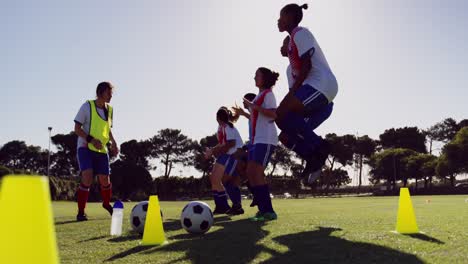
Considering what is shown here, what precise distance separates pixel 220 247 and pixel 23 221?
252 cm

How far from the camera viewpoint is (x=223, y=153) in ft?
29.2

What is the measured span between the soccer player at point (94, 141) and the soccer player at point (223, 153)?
217 cm

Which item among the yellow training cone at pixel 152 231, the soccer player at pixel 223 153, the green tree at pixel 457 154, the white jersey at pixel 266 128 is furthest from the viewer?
the green tree at pixel 457 154

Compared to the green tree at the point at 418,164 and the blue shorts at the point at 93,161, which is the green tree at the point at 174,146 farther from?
the blue shorts at the point at 93,161

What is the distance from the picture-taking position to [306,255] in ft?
10.3

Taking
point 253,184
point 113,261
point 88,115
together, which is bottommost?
point 113,261

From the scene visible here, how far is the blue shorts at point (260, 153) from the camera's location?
253 inches

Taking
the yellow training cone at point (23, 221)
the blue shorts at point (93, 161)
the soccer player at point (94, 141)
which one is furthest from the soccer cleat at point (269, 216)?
the yellow training cone at point (23, 221)

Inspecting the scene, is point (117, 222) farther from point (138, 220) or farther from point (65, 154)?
point (65, 154)

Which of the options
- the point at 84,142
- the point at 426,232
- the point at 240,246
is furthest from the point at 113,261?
the point at 84,142

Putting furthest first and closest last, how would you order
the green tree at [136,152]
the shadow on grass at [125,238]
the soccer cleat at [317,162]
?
the green tree at [136,152]
the soccer cleat at [317,162]
the shadow on grass at [125,238]

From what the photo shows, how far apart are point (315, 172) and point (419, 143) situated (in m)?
98.8

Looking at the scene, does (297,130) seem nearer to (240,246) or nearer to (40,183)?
A: (240,246)

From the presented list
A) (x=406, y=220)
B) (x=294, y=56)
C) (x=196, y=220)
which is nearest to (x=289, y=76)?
(x=294, y=56)
